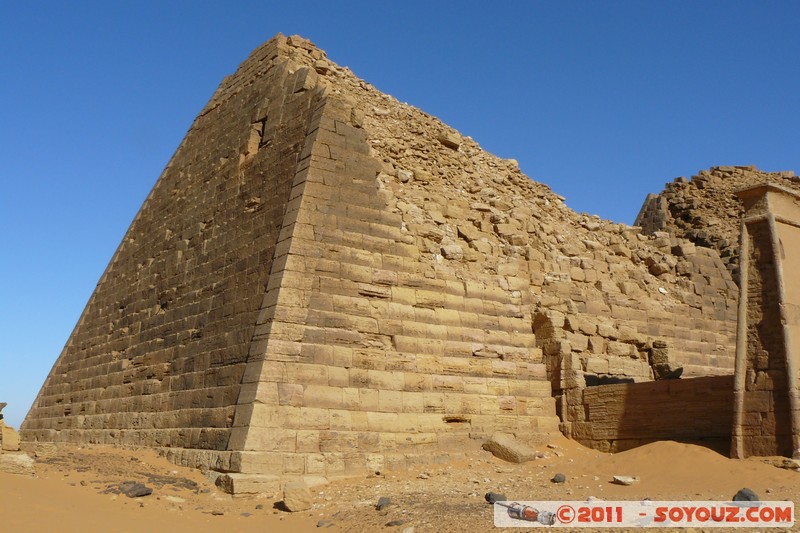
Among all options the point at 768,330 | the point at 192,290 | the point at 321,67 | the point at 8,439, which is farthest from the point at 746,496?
the point at 321,67

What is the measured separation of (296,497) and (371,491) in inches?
39.2

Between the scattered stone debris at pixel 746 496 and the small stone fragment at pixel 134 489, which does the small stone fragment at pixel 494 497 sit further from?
the small stone fragment at pixel 134 489

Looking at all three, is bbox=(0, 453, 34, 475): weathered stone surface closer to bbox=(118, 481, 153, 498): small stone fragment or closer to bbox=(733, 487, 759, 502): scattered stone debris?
bbox=(118, 481, 153, 498): small stone fragment

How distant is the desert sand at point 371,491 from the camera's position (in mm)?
7191

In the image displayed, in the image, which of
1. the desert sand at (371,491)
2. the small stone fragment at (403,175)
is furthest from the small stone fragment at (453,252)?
the desert sand at (371,491)

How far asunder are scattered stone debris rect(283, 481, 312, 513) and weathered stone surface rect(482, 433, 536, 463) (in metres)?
3.17

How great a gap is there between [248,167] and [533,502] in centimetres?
750

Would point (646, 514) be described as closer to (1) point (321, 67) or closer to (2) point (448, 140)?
(2) point (448, 140)

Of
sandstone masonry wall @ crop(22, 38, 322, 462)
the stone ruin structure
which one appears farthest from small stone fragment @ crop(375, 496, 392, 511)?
sandstone masonry wall @ crop(22, 38, 322, 462)

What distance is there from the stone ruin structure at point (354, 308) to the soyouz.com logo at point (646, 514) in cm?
294

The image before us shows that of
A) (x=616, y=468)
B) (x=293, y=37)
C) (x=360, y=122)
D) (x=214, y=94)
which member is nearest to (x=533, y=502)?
(x=616, y=468)

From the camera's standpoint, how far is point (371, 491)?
8.69 meters

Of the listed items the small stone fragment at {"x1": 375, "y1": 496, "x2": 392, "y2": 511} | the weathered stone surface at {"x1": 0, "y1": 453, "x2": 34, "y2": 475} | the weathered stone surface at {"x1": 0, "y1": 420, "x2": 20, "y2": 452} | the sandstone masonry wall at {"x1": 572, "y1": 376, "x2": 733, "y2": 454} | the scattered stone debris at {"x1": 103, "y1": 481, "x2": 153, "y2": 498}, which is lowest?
the scattered stone debris at {"x1": 103, "y1": 481, "x2": 153, "y2": 498}

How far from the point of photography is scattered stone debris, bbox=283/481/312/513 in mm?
8008
